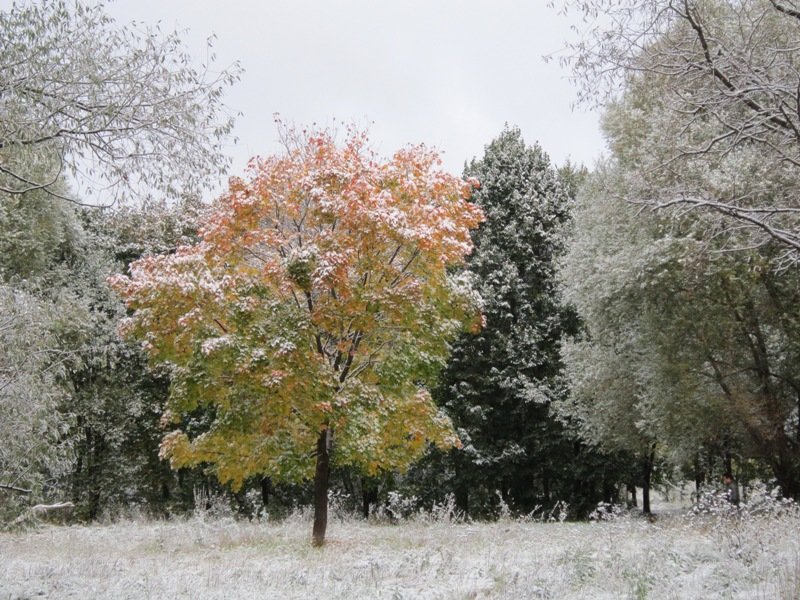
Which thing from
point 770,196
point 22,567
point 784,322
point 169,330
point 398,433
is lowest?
point 22,567

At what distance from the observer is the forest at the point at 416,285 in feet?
24.8

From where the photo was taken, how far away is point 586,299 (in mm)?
18859

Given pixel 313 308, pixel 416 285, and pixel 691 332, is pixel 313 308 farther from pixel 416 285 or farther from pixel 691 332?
pixel 691 332

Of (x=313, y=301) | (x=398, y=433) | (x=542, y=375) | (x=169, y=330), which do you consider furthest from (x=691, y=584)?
(x=542, y=375)

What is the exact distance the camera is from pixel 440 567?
1002 cm

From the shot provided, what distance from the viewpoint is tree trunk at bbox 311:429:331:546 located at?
14.2 metres

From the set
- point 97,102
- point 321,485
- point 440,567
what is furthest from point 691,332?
point 97,102

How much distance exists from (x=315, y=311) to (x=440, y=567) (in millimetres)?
5389

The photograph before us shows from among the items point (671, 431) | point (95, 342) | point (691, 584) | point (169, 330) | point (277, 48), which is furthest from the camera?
point (95, 342)

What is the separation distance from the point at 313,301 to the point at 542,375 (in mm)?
12099

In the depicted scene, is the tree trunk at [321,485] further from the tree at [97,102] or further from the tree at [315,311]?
the tree at [97,102]

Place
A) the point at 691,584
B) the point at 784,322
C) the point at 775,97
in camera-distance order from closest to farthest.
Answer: the point at 775,97
the point at 691,584
the point at 784,322

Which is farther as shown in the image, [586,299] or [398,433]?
[586,299]

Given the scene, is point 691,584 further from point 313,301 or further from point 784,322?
point 784,322
